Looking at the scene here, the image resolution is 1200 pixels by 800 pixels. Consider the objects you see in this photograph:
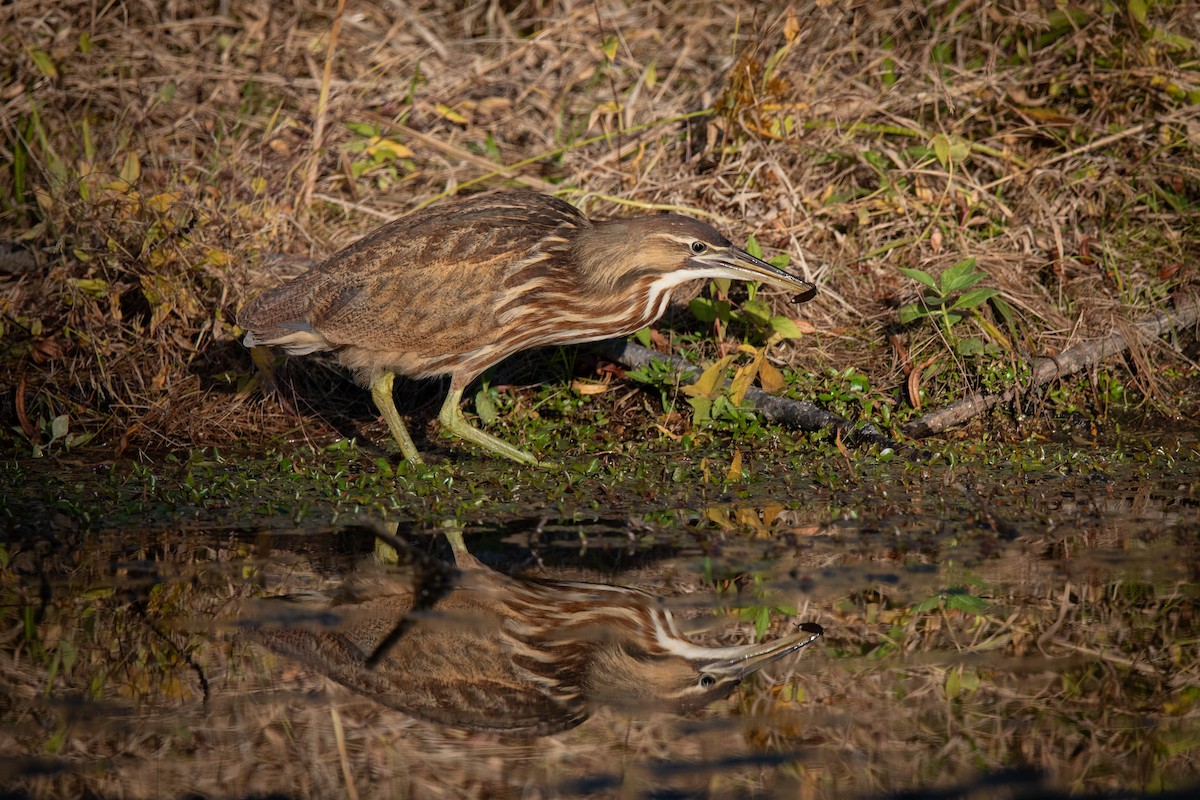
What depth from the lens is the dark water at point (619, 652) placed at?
95.1 inches

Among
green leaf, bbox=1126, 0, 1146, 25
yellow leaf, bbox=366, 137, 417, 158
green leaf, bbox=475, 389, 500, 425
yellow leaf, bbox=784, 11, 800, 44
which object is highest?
yellow leaf, bbox=784, 11, 800, 44

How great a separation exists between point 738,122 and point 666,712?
3807mm

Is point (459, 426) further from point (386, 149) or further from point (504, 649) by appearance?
point (504, 649)

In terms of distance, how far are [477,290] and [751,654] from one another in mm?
2254

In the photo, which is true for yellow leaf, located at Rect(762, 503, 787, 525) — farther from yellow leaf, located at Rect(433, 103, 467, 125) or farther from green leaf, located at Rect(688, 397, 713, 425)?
yellow leaf, located at Rect(433, 103, 467, 125)

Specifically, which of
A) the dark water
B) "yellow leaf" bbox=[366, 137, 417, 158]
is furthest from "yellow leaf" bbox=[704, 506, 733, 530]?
"yellow leaf" bbox=[366, 137, 417, 158]

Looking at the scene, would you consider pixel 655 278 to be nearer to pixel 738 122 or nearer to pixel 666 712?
pixel 738 122

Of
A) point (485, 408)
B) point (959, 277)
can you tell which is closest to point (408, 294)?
point (485, 408)

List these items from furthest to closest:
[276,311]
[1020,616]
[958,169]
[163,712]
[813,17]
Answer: [813,17] < [958,169] < [276,311] < [1020,616] < [163,712]

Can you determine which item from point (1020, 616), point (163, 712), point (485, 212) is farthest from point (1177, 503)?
point (163, 712)

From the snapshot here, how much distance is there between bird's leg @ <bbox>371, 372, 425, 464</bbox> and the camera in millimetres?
4957

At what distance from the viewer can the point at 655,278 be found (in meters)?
5.03

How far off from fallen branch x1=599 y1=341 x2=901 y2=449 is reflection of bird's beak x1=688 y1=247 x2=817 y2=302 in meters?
0.44

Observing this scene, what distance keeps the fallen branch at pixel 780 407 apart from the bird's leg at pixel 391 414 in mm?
1003
